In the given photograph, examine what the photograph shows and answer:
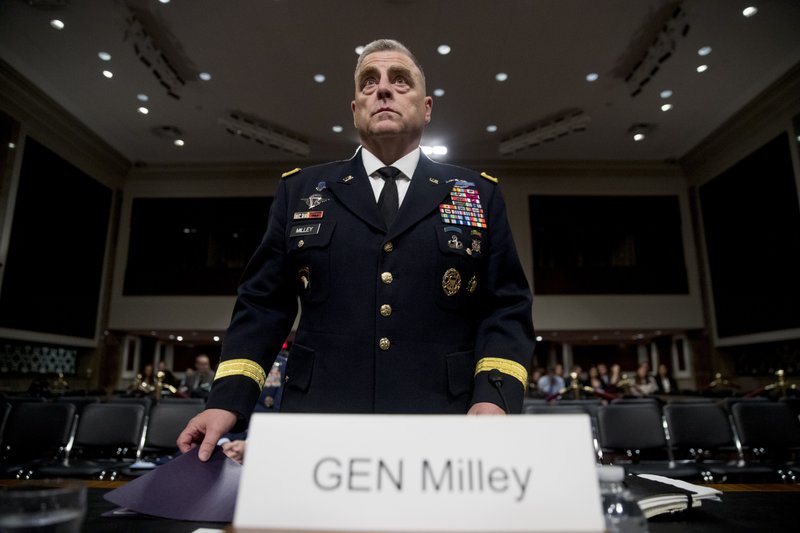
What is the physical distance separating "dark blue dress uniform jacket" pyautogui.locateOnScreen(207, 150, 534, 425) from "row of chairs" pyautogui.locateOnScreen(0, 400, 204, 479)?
9.75 feet

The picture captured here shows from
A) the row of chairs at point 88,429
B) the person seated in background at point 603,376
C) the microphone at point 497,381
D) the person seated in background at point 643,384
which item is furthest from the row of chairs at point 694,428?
the person seated in background at point 603,376

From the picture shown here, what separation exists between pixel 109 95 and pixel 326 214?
393 inches

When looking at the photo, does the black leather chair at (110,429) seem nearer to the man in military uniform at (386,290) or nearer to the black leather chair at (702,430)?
the man in military uniform at (386,290)

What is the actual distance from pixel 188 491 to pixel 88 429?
3.67 m

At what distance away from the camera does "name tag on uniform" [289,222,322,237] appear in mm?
1116

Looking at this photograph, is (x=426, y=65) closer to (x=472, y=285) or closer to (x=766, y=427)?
(x=766, y=427)

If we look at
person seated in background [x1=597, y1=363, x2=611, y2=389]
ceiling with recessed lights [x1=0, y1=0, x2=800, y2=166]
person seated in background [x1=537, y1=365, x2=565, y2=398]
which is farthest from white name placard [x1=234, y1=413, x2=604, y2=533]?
person seated in background [x1=597, y1=363, x2=611, y2=389]

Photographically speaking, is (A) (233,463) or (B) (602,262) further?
(B) (602,262)

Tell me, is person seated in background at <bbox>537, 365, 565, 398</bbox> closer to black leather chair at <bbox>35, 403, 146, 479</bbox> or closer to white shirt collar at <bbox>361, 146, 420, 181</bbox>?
black leather chair at <bbox>35, 403, 146, 479</bbox>

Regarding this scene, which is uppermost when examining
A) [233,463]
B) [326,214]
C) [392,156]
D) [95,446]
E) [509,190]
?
[509,190]

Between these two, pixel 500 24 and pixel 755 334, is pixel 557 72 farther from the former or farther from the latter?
pixel 755 334

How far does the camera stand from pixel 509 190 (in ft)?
39.9

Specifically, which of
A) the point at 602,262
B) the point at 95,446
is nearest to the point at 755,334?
the point at 602,262

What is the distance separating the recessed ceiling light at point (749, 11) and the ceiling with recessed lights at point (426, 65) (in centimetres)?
6
